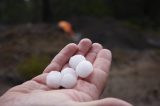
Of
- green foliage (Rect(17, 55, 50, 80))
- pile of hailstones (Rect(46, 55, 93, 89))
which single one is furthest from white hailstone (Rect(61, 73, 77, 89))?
green foliage (Rect(17, 55, 50, 80))

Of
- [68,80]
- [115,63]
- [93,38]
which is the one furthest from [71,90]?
[93,38]

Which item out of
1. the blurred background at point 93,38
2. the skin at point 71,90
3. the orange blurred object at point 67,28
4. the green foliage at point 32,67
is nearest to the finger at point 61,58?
the skin at point 71,90

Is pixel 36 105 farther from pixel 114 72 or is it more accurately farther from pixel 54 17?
pixel 54 17

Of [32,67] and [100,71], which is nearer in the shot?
[100,71]

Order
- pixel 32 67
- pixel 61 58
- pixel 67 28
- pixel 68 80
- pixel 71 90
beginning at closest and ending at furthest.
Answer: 1. pixel 71 90
2. pixel 68 80
3. pixel 61 58
4. pixel 32 67
5. pixel 67 28

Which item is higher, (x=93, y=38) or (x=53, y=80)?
(x=93, y=38)

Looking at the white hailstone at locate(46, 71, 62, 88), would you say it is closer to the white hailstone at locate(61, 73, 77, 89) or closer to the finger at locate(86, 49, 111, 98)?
the white hailstone at locate(61, 73, 77, 89)

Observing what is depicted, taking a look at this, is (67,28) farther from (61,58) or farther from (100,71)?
(100,71)

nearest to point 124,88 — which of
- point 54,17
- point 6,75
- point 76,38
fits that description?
point 6,75

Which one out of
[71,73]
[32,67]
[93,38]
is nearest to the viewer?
[71,73]
